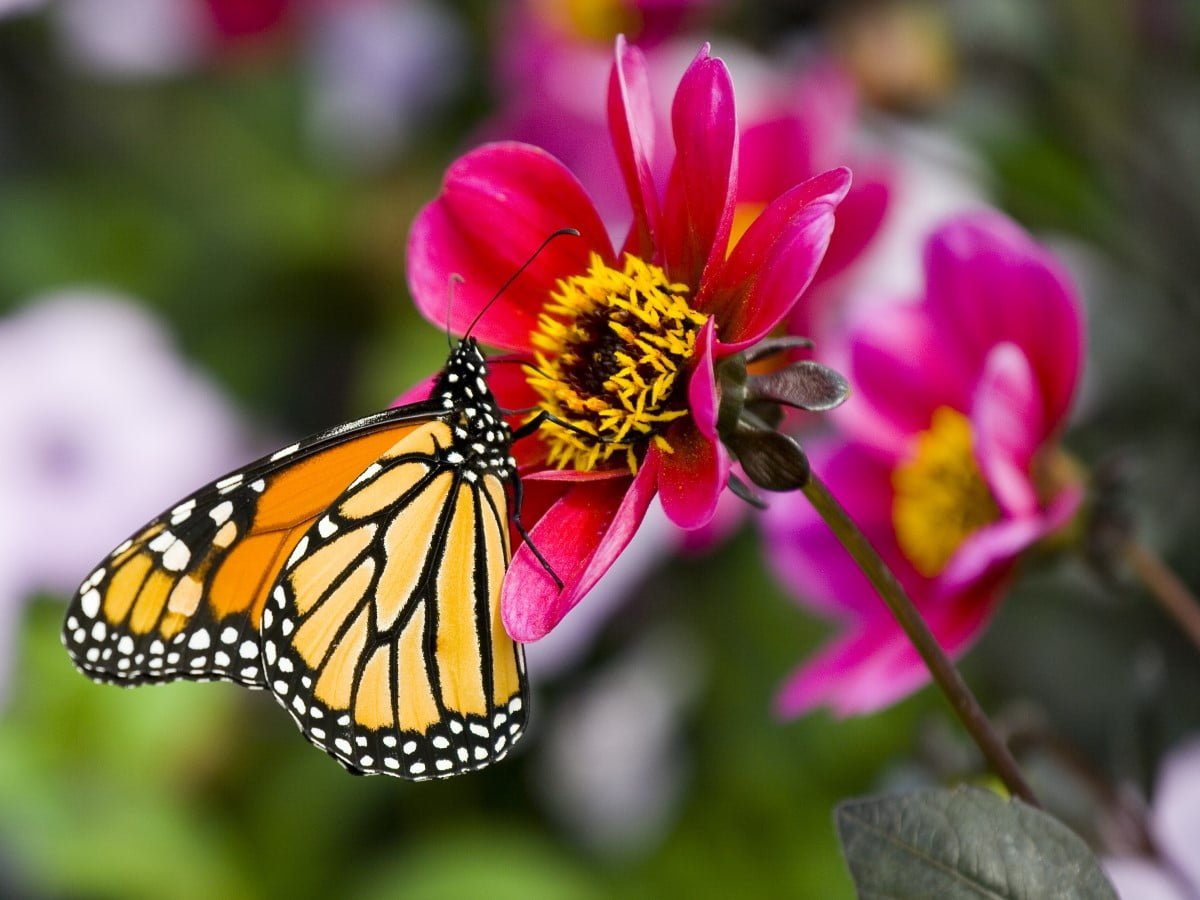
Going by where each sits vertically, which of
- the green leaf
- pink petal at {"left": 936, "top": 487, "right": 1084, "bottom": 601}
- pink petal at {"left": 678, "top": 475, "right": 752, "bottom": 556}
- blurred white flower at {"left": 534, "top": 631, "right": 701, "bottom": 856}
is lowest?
blurred white flower at {"left": 534, "top": 631, "right": 701, "bottom": 856}

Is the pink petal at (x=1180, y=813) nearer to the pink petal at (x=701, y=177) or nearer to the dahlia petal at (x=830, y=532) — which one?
the dahlia petal at (x=830, y=532)

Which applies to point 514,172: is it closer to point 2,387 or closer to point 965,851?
point 965,851

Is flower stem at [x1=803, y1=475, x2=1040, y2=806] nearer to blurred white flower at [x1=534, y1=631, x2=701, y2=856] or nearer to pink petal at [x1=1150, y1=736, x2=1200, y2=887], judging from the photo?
pink petal at [x1=1150, y1=736, x2=1200, y2=887]

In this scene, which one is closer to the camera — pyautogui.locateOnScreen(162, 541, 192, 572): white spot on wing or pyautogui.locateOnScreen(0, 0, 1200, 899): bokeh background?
pyautogui.locateOnScreen(162, 541, 192, 572): white spot on wing

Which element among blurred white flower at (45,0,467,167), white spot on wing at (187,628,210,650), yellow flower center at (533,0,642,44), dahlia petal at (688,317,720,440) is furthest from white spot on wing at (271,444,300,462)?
blurred white flower at (45,0,467,167)

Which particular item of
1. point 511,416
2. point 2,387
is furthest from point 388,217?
point 511,416

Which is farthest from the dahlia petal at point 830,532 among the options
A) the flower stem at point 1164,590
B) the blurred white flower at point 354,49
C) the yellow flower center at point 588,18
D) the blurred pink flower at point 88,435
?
the blurred white flower at point 354,49

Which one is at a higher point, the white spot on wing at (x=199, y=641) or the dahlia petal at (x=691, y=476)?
the dahlia petal at (x=691, y=476)

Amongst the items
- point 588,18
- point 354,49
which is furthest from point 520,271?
point 354,49
